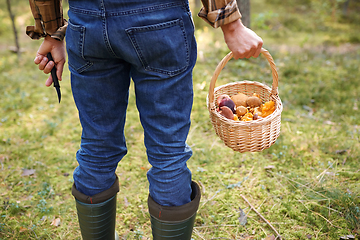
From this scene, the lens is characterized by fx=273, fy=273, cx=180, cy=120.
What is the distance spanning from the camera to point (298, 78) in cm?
429

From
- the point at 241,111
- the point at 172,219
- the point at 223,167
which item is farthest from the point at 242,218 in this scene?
the point at 172,219

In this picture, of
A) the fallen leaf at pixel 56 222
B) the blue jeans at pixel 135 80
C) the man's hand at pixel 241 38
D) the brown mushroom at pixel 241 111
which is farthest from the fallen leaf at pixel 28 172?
the man's hand at pixel 241 38

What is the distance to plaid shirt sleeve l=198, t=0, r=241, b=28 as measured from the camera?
1099mm

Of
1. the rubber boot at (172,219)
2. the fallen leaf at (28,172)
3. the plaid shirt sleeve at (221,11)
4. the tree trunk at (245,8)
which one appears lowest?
the fallen leaf at (28,172)

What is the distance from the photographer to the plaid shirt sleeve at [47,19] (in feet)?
4.12

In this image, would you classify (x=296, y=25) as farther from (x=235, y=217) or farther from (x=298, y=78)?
(x=235, y=217)

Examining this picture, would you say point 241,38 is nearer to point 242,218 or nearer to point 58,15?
point 58,15

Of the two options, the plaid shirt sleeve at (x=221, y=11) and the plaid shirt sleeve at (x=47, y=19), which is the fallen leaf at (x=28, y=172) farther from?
the plaid shirt sleeve at (x=221, y=11)

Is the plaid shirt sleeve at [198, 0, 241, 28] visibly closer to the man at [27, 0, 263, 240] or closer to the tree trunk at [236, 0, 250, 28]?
the man at [27, 0, 263, 240]

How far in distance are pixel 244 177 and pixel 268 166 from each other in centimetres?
30

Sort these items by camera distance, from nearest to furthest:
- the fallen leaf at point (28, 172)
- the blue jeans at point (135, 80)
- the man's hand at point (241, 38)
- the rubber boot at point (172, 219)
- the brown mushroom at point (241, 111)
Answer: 1. the blue jeans at point (135, 80)
2. the man's hand at point (241, 38)
3. the rubber boot at point (172, 219)
4. the brown mushroom at point (241, 111)
5. the fallen leaf at point (28, 172)

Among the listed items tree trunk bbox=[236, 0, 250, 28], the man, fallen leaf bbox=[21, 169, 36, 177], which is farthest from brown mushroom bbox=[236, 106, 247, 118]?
tree trunk bbox=[236, 0, 250, 28]

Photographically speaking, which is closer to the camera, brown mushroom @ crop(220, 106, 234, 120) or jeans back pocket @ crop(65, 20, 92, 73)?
jeans back pocket @ crop(65, 20, 92, 73)

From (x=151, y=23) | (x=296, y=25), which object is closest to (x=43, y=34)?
(x=151, y=23)
